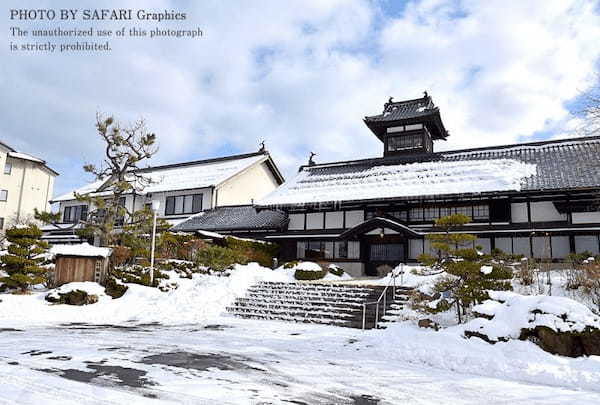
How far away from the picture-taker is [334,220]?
81.4ft

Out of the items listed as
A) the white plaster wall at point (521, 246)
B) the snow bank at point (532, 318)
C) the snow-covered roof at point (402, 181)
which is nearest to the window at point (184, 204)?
the snow-covered roof at point (402, 181)

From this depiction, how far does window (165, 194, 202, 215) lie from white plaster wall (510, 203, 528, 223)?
2218 centimetres

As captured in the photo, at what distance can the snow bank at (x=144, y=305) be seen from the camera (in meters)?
13.6

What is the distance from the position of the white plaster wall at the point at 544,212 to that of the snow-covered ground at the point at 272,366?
39.8ft

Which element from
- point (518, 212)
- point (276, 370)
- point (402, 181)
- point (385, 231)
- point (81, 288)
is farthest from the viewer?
point (402, 181)

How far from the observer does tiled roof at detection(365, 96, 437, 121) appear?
28031 mm

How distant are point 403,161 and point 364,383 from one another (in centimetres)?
2263

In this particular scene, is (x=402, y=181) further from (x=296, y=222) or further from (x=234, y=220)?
(x=234, y=220)

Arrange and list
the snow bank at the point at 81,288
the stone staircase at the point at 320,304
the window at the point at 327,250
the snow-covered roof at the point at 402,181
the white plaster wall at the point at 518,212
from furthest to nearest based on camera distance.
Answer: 1. the window at the point at 327,250
2. the snow-covered roof at the point at 402,181
3. the white plaster wall at the point at 518,212
4. the snow bank at the point at 81,288
5. the stone staircase at the point at 320,304

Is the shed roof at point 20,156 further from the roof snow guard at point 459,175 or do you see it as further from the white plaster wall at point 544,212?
the white plaster wall at point 544,212

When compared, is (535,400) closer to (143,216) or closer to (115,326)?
(115,326)

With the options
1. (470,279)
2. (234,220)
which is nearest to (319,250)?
(234,220)

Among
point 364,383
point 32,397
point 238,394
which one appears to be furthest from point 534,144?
point 32,397

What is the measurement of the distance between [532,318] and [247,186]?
1143 inches
